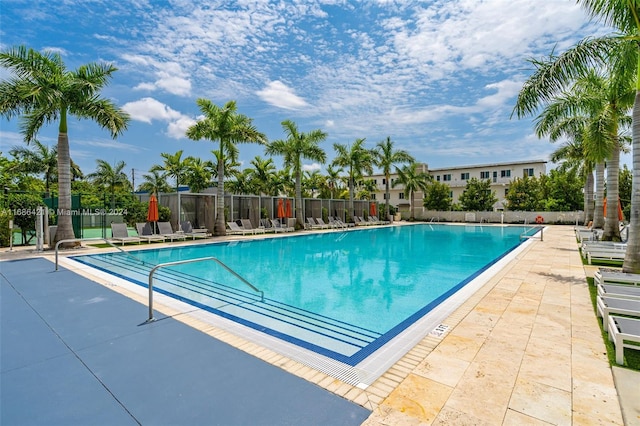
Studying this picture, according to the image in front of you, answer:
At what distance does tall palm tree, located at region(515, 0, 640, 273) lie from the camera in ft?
22.8

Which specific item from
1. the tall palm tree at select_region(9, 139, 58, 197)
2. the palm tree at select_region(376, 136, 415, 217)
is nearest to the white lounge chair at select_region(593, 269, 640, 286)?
the palm tree at select_region(376, 136, 415, 217)

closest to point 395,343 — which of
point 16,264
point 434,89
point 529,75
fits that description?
point 529,75

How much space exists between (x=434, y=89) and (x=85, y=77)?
16.7 metres

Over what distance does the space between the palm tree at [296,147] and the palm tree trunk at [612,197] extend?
15189mm

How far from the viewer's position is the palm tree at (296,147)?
2144cm

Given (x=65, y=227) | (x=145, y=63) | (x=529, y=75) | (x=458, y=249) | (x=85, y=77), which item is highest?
(x=145, y=63)

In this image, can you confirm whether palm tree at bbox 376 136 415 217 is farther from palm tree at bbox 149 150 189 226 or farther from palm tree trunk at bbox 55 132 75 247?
palm tree trunk at bbox 55 132 75 247

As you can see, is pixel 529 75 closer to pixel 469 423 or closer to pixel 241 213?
pixel 469 423

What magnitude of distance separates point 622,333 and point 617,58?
7421mm

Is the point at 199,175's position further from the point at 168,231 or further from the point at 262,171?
the point at 168,231

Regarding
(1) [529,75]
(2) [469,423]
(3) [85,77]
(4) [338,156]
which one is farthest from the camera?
(4) [338,156]

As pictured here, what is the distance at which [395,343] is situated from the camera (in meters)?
4.00

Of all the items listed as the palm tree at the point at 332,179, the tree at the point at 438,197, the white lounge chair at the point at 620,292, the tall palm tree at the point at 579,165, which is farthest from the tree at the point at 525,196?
the white lounge chair at the point at 620,292

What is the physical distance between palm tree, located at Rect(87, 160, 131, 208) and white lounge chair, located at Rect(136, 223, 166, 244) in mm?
24894
